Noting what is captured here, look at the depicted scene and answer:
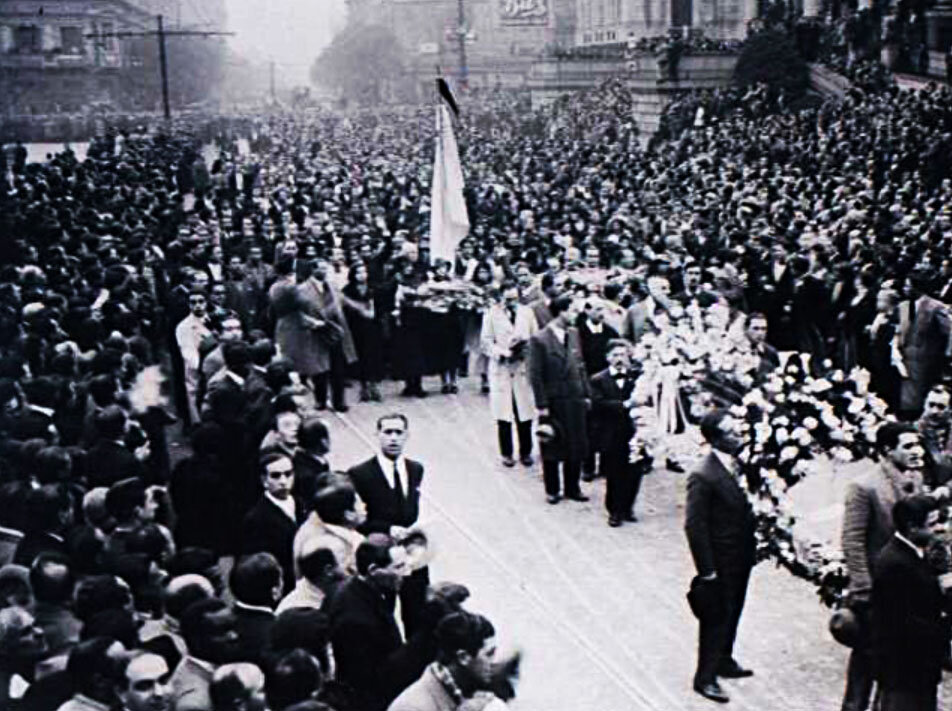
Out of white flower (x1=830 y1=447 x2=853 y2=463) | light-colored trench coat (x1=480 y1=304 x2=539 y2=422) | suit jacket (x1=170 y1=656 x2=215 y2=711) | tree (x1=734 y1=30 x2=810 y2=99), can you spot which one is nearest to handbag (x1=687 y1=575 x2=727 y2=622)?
white flower (x1=830 y1=447 x2=853 y2=463)

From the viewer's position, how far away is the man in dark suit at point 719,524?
22.0ft

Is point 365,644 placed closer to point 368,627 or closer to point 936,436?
point 368,627

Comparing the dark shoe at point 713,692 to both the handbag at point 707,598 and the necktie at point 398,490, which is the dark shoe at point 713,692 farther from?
the necktie at point 398,490

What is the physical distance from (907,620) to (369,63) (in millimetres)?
47089

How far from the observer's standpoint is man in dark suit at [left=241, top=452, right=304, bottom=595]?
6.55 metres

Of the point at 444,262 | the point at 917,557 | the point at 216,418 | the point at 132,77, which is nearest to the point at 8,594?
the point at 216,418

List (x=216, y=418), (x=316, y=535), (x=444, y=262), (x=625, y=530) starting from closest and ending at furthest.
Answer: (x=316, y=535) < (x=216, y=418) < (x=625, y=530) < (x=444, y=262)

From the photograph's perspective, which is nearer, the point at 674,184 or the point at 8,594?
the point at 8,594

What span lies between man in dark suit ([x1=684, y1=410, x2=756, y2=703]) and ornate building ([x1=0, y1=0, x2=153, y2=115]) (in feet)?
80.2

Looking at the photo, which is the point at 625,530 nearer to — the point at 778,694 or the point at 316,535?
the point at 778,694

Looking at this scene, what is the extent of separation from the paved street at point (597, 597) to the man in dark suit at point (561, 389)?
0.50m

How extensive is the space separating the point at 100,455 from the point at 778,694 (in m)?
3.79

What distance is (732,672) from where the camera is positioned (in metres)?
7.32

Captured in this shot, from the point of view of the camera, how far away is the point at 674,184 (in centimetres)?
2439
